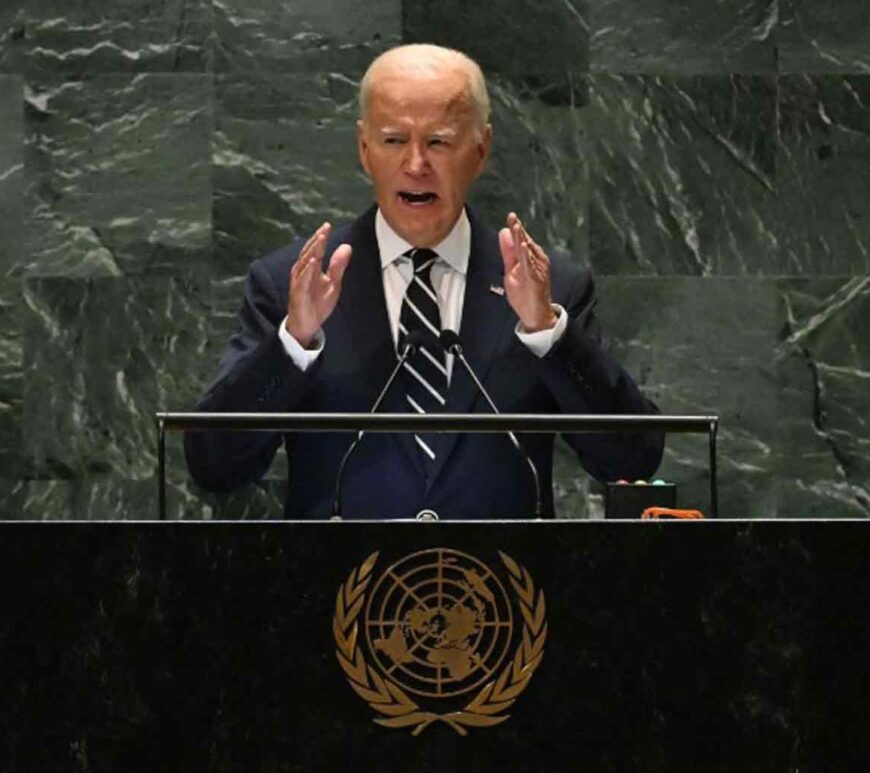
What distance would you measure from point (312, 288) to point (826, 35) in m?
2.34

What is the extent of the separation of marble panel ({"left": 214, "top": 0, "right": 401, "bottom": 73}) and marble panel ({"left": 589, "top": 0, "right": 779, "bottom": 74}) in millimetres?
544

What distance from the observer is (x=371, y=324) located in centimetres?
407

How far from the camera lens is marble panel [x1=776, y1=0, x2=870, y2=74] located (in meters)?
5.56

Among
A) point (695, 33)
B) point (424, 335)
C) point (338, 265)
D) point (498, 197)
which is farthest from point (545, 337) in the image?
point (695, 33)

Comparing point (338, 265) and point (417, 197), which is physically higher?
point (338, 265)

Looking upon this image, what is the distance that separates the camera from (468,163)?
4219mm

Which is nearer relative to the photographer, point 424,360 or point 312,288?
point 312,288

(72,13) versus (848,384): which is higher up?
(72,13)
